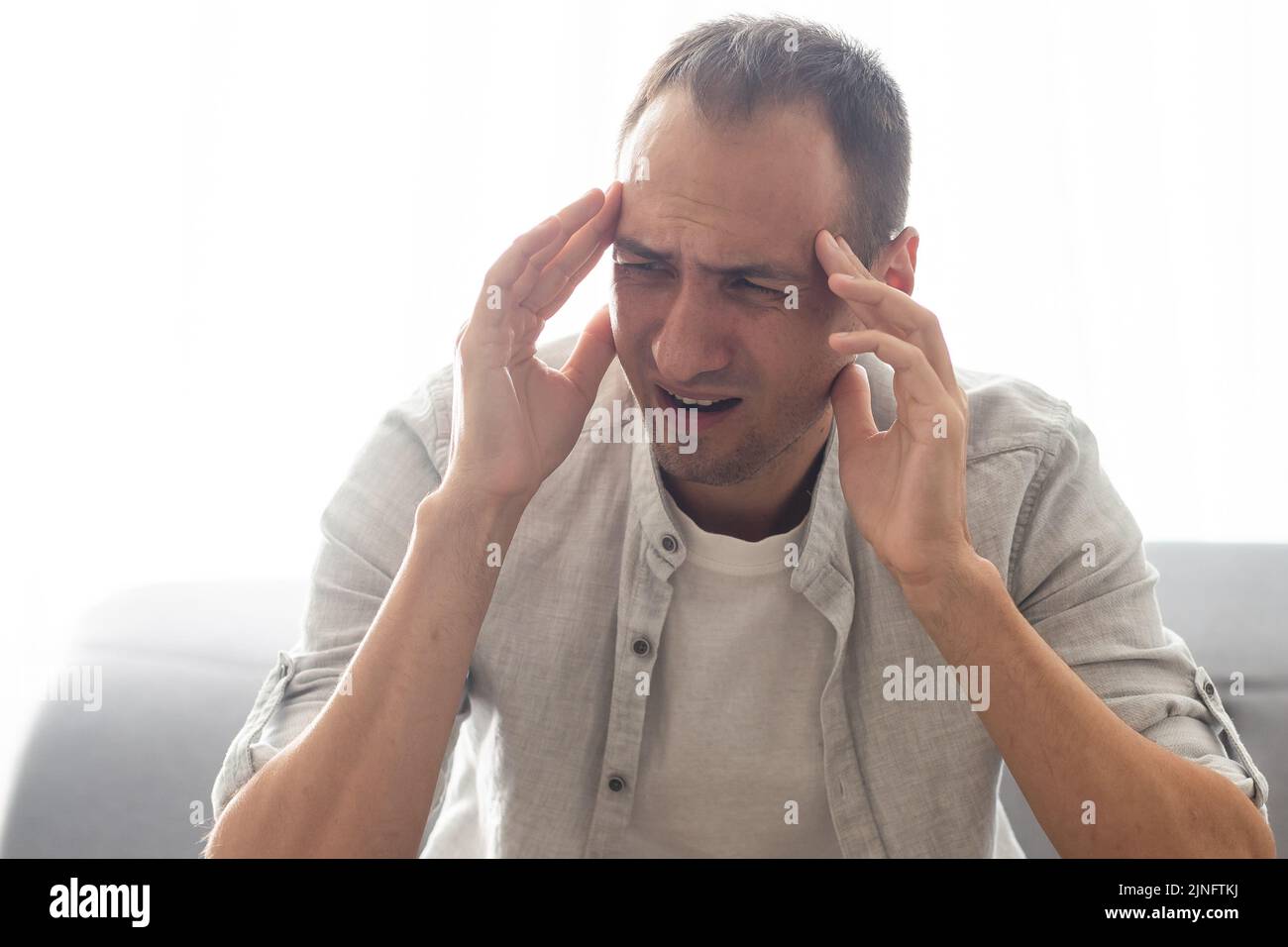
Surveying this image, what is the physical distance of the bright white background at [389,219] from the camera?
2.35 m

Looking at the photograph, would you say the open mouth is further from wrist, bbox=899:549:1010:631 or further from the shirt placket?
wrist, bbox=899:549:1010:631

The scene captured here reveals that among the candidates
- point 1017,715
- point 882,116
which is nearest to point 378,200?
point 882,116

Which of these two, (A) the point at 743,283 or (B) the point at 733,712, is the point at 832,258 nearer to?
(A) the point at 743,283

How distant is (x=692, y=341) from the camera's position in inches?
51.0

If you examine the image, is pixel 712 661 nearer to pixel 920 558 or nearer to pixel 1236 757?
pixel 920 558

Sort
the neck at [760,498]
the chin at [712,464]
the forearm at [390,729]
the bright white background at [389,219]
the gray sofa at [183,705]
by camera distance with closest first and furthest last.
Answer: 1. the forearm at [390,729]
2. the chin at [712,464]
3. the neck at [760,498]
4. the gray sofa at [183,705]
5. the bright white background at [389,219]

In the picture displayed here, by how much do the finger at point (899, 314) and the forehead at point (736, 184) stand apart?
87 mm

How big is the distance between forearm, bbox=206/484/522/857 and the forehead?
1.34 feet

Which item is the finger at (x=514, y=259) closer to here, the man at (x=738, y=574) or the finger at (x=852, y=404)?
the man at (x=738, y=574)

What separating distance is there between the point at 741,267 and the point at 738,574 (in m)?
0.42

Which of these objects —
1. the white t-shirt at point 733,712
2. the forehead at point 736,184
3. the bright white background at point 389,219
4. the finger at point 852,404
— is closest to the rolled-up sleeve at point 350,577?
the white t-shirt at point 733,712

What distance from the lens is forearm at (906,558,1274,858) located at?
1191mm

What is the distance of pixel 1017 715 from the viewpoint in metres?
1.23
